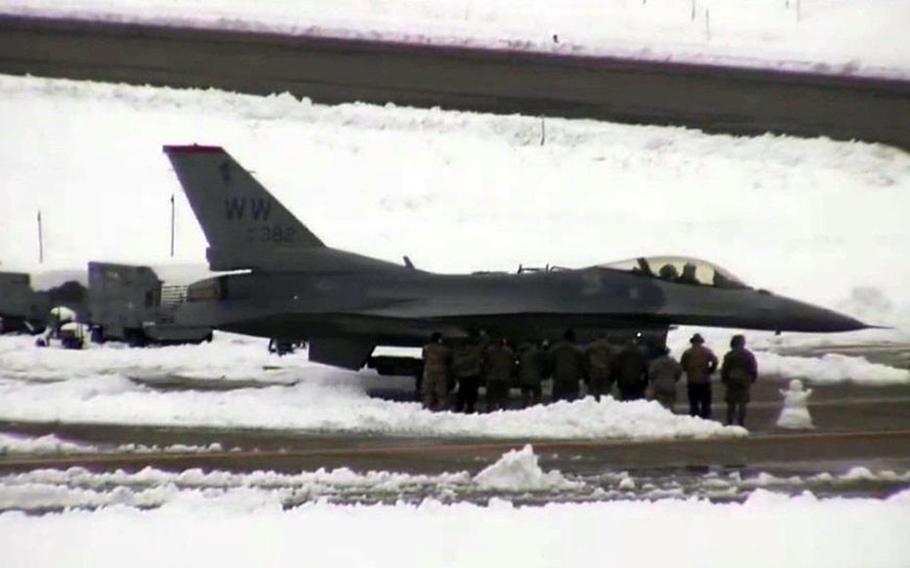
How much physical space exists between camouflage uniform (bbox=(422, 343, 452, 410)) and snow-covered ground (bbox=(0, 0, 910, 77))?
4.32 meters

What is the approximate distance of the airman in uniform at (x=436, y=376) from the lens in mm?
15430

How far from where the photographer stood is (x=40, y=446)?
1302 cm

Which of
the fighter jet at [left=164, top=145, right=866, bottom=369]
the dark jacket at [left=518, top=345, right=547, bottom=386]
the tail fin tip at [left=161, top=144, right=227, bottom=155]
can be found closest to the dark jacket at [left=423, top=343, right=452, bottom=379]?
the dark jacket at [left=518, top=345, right=547, bottom=386]

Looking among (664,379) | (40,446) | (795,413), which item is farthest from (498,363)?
(40,446)

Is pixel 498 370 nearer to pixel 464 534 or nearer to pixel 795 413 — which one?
pixel 795 413

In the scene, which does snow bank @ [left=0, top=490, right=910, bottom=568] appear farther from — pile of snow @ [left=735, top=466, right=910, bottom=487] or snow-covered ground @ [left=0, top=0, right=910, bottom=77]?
snow-covered ground @ [left=0, top=0, right=910, bottom=77]

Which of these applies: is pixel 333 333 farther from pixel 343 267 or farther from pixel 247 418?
pixel 247 418

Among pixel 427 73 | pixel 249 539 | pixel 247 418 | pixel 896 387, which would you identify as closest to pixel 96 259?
pixel 427 73

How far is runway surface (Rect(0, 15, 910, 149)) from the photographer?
728 inches

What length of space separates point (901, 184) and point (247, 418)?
8.25 metres

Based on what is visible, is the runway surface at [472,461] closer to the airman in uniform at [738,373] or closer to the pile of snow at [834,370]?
the airman in uniform at [738,373]

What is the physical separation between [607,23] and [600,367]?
5.38 meters

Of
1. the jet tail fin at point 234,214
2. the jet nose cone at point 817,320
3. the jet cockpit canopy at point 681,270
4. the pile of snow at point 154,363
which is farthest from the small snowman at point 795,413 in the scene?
the pile of snow at point 154,363

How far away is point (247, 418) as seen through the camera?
14.6m
